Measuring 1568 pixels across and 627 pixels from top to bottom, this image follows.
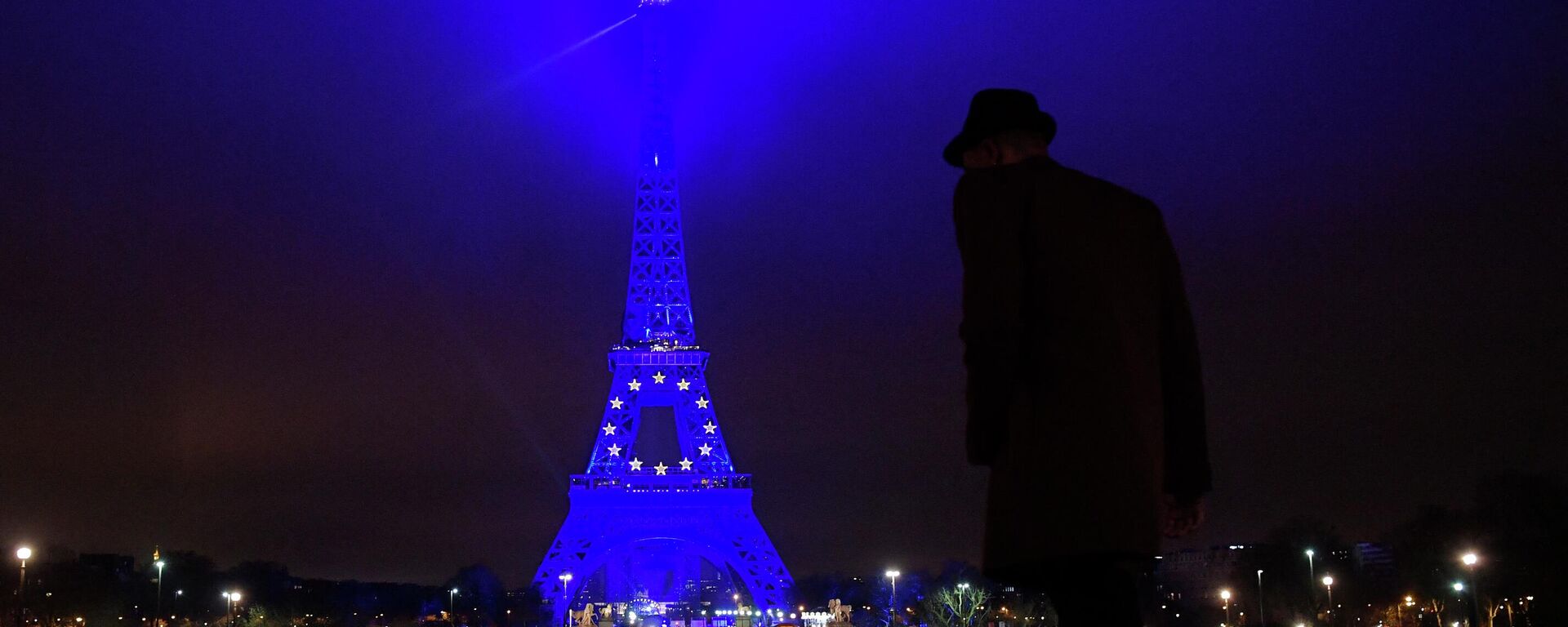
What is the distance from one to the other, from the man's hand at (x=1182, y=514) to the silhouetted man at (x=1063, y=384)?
0.33 m

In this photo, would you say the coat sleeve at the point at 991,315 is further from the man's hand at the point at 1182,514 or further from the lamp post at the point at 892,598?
the lamp post at the point at 892,598

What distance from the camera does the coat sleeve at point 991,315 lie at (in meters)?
4.07

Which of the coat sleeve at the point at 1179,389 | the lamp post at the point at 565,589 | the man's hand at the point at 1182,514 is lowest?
the man's hand at the point at 1182,514

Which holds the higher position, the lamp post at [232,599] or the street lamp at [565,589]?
the lamp post at [232,599]

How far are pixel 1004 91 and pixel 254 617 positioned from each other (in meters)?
70.4

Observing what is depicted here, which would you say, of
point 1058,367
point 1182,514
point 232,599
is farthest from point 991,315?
point 232,599

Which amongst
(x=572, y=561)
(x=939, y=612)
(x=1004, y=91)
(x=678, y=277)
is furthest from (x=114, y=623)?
(x=1004, y=91)

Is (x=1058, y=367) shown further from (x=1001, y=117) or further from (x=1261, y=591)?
(x=1261, y=591)

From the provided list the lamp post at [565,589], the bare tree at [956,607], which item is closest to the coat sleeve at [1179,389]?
the bare tree at [956,607]

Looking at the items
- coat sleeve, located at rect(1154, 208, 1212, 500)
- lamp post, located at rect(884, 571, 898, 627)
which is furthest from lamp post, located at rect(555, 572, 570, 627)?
coat sleeve, located at rect(1154, 208, 1212, 500)

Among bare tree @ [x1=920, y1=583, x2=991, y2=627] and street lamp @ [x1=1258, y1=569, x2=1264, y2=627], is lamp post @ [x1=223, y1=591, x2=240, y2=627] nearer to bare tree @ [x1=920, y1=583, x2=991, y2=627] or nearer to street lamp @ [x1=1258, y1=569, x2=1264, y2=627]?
bare tree @ [x1=920, y1=583, x2=991, y2=627]

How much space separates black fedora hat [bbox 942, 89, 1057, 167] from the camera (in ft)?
14.6

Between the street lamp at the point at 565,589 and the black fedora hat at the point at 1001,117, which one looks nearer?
the black fedora hat at the point at 1001,117

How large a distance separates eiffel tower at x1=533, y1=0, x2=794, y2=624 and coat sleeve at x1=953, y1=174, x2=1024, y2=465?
208 ft
